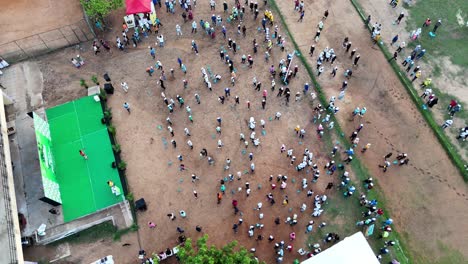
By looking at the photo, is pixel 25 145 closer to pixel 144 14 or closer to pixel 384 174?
pixel 144 14

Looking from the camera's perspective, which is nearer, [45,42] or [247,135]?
[247,135]

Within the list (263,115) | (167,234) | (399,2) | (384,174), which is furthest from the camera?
(399,2)

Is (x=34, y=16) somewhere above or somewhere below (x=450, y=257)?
above

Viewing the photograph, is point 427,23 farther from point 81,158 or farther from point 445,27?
point 81,158

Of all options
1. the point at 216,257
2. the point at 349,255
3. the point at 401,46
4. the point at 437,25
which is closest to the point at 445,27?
the point at 437,25

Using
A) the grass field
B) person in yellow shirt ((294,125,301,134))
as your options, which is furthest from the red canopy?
the grass field

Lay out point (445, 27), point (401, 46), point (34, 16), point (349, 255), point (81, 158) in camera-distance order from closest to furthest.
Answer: point (349, 255)
point (81, 158)
point (401, 46)
point (445, 27)
point (34, 16)

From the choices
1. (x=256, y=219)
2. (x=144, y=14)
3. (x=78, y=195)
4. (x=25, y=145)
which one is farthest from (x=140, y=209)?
(x=144, y=14)
